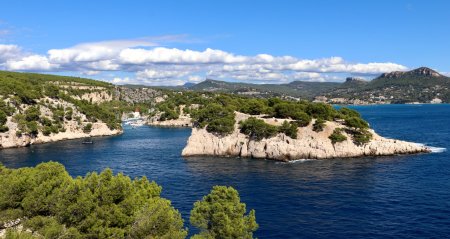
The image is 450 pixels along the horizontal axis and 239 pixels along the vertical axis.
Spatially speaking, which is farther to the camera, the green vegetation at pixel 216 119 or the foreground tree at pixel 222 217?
the green vegetation at pixel 216 119

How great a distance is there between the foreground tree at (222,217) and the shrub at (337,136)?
74.6 m

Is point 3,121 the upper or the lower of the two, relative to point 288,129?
lower

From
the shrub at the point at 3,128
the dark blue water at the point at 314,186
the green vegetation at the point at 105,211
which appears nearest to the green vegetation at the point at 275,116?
A: the dark blue water at the point at 314,186

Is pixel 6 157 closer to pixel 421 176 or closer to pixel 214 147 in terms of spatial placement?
pixel 214 147

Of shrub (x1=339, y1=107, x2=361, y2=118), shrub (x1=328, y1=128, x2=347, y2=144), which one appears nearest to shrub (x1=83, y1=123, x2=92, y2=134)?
shrub (x1=339, y1=107, x2=361, y2=118)

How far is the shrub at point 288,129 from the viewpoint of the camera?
110 m

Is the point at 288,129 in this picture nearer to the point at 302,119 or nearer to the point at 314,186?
the point at 302,119

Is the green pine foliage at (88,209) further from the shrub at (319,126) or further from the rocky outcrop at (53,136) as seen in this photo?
the rocky outcrop at (53,136)

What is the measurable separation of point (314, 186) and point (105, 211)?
2038 inches

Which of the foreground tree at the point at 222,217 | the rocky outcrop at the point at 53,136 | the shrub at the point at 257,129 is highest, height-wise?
the shrub at the point at 257,129

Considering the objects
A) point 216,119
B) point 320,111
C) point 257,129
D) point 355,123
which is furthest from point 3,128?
point 355,123

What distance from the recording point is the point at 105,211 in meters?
37.6

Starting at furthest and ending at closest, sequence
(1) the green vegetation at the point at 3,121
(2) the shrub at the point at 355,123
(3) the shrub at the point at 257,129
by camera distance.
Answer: (1) the green vegetation at the point at 3,121
(3) the shrub at the point at 257,129
(2) the shrub at the point at 355,123

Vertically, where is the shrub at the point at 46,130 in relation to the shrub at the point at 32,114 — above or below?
below
